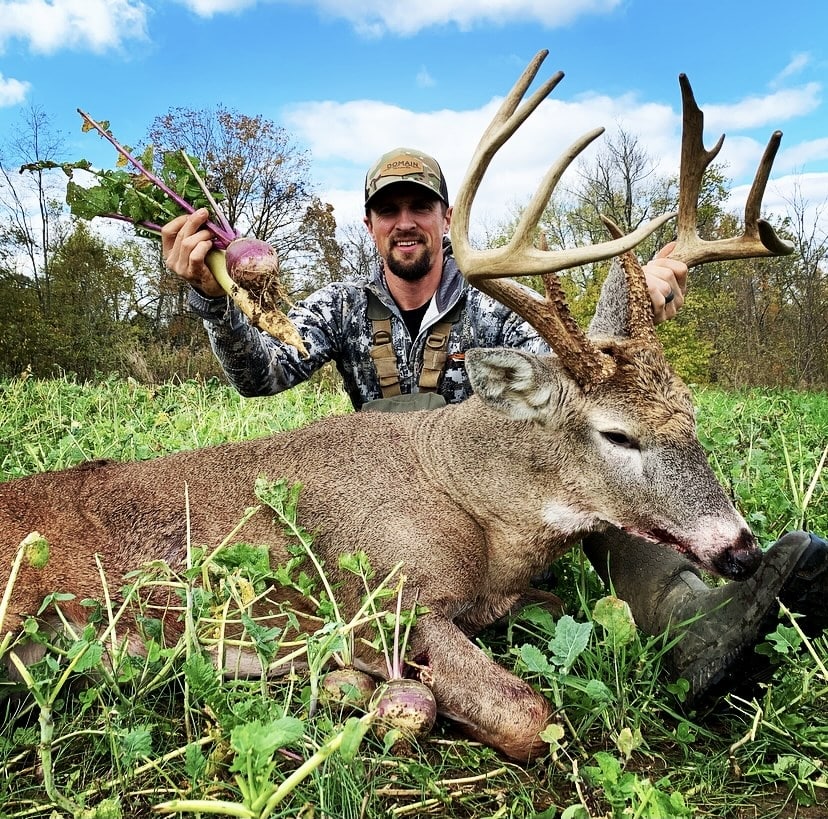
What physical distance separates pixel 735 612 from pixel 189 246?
3.15 metres

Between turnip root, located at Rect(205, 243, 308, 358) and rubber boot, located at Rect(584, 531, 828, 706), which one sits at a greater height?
turnip root, located at Rect(205, 243, 308, 358)

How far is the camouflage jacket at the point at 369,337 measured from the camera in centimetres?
538

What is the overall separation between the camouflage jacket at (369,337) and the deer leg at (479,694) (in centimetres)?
265

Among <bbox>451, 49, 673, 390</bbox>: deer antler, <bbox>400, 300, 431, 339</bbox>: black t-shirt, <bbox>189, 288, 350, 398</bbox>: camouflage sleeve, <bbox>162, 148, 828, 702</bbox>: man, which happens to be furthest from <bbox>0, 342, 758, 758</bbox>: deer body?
<bbox>400, 300, 431, 339</bbox>: black t-shirt

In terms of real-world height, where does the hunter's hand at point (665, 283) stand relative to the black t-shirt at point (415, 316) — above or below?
above

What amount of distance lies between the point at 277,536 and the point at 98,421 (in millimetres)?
4456

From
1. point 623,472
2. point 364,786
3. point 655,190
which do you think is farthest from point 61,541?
point 655,190

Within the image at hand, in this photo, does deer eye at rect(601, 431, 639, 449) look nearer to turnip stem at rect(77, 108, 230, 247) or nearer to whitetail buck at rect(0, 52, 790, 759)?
whitetail buck at rect(0, 52, 790, 759)

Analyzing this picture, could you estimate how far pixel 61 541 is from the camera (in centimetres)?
324

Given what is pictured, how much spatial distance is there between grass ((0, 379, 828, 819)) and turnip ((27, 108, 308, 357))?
1.53 m

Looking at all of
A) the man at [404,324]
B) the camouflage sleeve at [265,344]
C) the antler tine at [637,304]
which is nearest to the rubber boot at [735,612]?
the man at [404,324]

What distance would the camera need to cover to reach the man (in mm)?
3525

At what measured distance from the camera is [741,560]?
2848 millimetres

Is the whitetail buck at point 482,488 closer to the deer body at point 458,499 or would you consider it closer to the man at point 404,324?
the deer body at point 458,499
